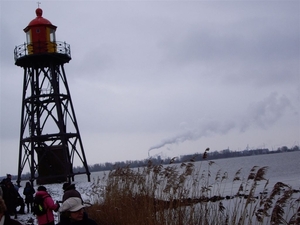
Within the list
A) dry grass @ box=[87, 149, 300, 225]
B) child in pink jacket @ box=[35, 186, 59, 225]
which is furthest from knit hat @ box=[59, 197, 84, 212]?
child in pink jacket @ box=[35, 186, 59, 225]

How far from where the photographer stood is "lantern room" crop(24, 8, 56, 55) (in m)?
28.5

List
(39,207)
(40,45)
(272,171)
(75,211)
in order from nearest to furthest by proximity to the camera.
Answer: (75,211), (39,207), (40,45), (272,171)

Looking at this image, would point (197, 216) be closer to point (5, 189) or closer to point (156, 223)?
point (156, 223)

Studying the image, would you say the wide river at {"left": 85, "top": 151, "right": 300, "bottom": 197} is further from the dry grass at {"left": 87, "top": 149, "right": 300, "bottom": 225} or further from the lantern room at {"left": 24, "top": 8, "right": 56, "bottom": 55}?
the lantern room at {"left": 24, "top": 8, "right": 56, "bottom": 55}

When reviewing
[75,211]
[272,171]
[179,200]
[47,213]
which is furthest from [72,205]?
[272,171]

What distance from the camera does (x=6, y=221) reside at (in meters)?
4.98

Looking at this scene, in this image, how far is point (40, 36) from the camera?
2888 centimetres

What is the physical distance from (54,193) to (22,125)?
7437 millimetres

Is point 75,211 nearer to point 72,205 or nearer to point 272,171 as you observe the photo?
point 72,205

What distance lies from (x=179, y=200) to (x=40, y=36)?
22506 millimetres

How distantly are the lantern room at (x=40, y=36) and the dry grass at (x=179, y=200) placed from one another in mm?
18950

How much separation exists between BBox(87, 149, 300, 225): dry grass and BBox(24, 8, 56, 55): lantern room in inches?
746

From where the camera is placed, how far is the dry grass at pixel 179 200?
25.1 feet

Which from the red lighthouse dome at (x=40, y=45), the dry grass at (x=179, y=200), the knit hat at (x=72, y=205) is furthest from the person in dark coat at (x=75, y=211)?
the red lighthouse dome at (x=40, y=45)
